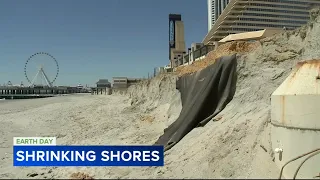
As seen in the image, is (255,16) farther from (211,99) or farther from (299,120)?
(299,120)

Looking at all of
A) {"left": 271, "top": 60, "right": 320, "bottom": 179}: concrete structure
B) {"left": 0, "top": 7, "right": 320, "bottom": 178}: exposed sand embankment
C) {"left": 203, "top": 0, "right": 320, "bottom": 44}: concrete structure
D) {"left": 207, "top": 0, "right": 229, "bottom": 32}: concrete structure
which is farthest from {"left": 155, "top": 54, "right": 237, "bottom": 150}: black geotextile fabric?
{"left": 207, "top": 0, "right": 229, "bottom": 32}: concrete structure

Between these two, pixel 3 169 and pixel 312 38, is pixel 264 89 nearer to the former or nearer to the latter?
pixel 312 38

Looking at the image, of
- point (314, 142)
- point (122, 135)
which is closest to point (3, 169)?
point (122, 135)

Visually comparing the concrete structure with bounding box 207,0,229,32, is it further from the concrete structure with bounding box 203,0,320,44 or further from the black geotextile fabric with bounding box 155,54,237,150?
the black geotextile fabric with bounding box 155,54,237,150

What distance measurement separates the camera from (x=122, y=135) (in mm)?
12406

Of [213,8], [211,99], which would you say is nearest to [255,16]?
[213,8]
